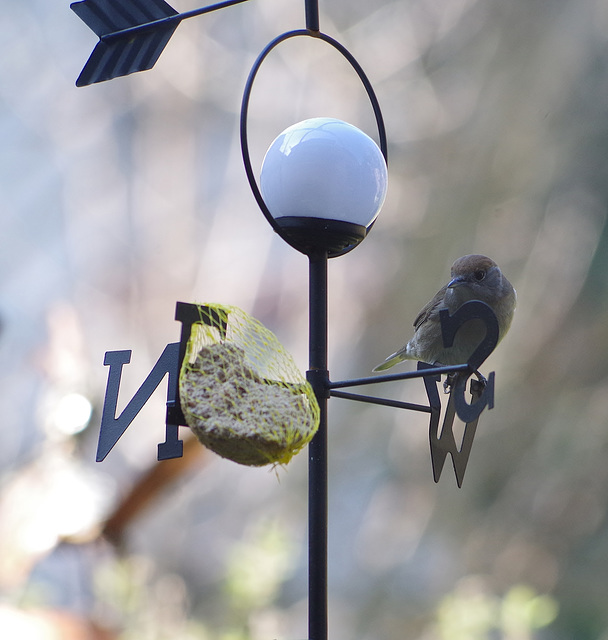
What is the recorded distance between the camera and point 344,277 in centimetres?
396

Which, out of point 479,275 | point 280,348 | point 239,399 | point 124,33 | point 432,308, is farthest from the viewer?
point 432,308

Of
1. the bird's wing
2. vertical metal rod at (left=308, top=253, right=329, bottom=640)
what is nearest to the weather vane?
vertical metal rod at (left=308, top=253, right=329, bottom=640)

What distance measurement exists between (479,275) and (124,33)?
42.5 inches

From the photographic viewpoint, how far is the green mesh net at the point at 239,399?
97 cm

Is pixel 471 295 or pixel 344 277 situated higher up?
pixel 344 277

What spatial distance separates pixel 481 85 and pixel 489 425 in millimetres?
1807

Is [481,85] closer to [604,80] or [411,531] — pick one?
[604,80]

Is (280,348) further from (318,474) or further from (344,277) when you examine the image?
(344,277)

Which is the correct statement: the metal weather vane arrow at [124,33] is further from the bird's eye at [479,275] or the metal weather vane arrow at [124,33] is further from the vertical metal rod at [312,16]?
the bird's eye at [479,275]

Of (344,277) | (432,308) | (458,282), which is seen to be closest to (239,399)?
(458,282)

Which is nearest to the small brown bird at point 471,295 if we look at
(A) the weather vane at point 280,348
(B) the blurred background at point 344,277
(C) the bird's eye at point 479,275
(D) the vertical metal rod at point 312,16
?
(C) the bird's eye at point 479,275

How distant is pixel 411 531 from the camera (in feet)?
12.7

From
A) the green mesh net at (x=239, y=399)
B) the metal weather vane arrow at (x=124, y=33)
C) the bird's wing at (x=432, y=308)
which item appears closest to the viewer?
the green mesh net at (x=239, y=399)

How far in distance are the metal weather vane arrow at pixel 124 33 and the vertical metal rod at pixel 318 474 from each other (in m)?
0.44
